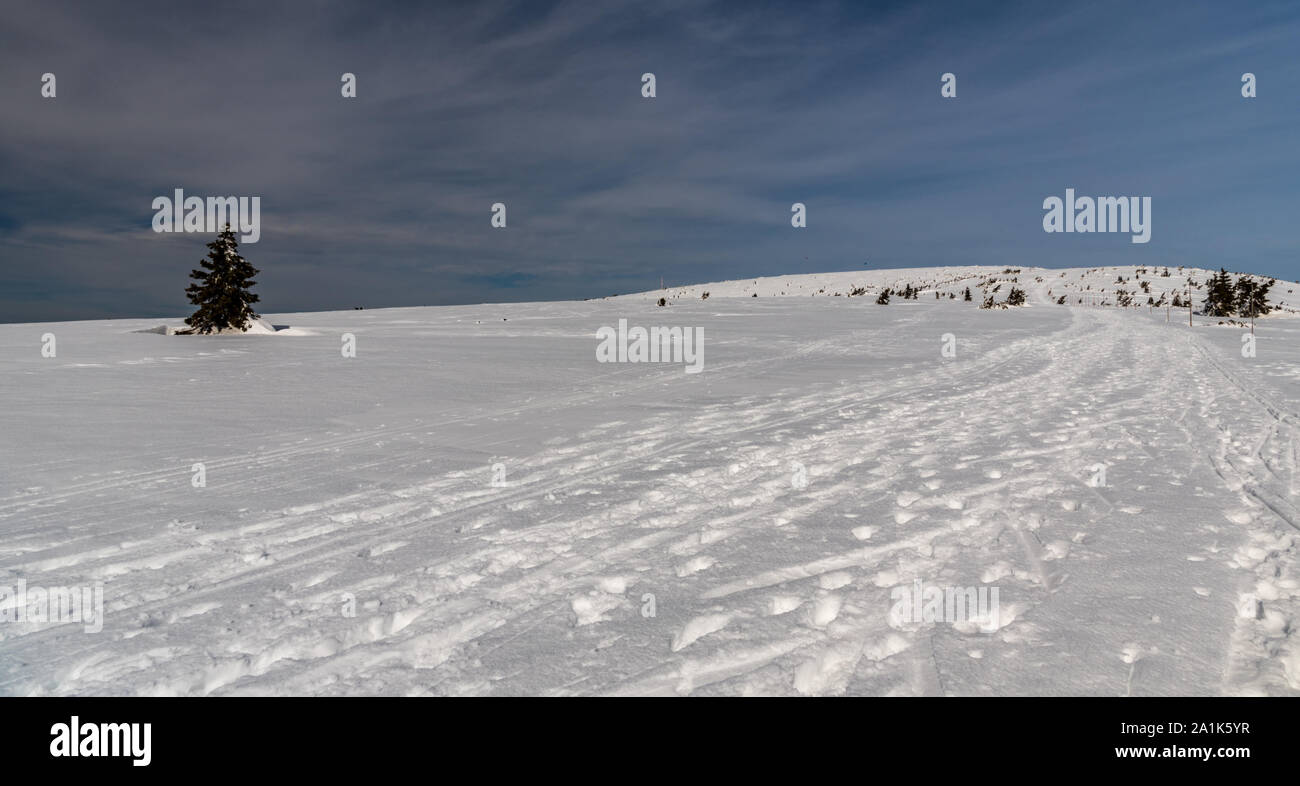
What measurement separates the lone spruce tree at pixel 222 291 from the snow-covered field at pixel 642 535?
8281mm

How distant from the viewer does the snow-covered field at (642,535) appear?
2836 mm

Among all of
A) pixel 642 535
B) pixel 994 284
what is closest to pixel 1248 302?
pixel 994 284

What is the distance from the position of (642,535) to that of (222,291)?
18170 millimetres

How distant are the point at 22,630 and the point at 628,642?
2750 millimetres

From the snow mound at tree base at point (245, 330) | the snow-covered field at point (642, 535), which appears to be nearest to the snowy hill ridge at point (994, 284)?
the snow mound at tree base at point (245, 330)

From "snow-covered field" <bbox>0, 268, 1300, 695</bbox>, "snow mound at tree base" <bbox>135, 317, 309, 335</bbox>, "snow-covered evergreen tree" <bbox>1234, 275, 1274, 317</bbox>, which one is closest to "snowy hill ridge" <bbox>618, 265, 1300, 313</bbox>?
"snow-covered evergreen tree" <bbox>1234, 275, 1274, 317</bbox>

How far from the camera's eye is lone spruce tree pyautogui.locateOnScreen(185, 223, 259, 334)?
703 inches

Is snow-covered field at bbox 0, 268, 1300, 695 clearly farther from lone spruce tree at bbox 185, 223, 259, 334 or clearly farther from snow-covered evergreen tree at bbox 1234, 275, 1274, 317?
snow-covered evergreen tree at bbox 1234, 275, 1274, 317

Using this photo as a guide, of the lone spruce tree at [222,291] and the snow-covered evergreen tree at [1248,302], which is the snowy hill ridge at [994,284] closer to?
the snow-covered evergreen tree at [1248,302]

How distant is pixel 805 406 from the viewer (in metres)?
8.57

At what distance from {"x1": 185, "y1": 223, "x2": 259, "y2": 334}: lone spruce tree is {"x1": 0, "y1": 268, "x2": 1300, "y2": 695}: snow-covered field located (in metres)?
8.28
